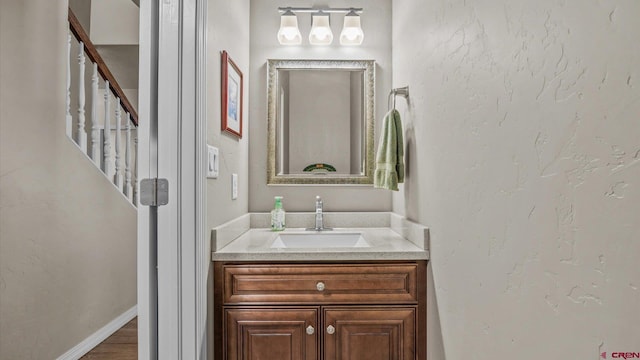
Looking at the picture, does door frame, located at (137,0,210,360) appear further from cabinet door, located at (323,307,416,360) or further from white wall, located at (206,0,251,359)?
cabinet door, located at (323,307,416,360)

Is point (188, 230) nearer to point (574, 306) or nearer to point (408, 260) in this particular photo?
point (408, 260)

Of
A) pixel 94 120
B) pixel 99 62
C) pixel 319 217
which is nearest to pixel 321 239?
pixel 319 217

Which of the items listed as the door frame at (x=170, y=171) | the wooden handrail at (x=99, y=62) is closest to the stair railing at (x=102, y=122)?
the wooden handrail at (x=99, y=62)

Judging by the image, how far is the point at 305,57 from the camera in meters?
2.22

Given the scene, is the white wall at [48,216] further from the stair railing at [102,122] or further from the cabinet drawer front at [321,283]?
the cabinet drawer front at [321,283]

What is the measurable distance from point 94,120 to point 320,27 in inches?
52.9

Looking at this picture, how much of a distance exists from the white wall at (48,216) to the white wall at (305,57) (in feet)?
2.81

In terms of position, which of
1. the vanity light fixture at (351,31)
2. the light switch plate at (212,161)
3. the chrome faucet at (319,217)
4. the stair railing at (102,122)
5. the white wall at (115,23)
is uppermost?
the vanity light fixture at (351,31)

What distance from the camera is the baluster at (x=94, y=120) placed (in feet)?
4.56

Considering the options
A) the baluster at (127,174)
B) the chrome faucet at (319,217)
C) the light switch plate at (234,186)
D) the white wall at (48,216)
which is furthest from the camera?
the chrome faucet at (319,217)

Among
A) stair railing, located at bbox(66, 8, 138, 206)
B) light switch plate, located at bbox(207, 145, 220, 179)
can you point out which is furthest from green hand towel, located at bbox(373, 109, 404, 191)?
stair railing, located at bbox(66, 8, 138, 206)

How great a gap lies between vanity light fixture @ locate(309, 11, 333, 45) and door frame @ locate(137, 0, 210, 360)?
964mm

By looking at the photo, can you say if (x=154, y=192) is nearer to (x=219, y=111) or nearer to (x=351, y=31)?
(x=219, y=111)

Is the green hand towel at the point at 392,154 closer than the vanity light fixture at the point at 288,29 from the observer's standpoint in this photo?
Yes
